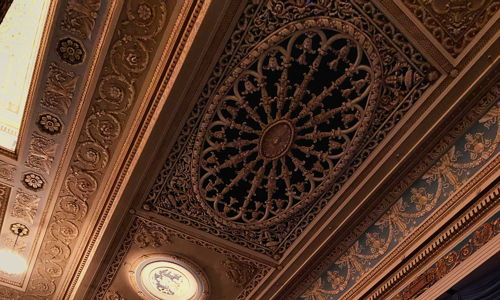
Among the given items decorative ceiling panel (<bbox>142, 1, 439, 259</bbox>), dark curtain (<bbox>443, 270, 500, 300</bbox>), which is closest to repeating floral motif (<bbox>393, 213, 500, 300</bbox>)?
dark curtain (<bbox>443, 270, 500, 300</bbox>)

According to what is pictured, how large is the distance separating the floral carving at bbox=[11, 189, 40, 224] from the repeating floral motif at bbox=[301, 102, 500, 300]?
3.15 metres

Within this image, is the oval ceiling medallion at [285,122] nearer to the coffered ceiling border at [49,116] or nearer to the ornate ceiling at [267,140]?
the ornate ceiling at [267,140]

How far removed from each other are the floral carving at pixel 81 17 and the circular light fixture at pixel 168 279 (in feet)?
8.38

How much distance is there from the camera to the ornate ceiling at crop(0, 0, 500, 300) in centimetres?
325

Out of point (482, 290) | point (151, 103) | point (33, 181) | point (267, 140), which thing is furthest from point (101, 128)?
point (482, 290)

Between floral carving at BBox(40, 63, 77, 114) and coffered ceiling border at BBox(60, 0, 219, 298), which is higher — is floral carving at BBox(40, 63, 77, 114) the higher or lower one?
the higher one

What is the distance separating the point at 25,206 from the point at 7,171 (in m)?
0.49

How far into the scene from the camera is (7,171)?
4613 mm

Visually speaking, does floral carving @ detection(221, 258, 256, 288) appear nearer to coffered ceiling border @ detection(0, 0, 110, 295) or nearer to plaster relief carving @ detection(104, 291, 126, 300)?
plaster relief carving @ detection(104, 291, 126, 300)

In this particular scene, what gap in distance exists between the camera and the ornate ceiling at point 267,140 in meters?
3.25

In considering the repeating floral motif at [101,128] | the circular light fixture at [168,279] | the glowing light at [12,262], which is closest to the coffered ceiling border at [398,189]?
the circular light fixture at [168,279]

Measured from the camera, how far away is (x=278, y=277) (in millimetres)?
4820

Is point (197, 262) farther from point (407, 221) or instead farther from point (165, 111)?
point (407, 221)

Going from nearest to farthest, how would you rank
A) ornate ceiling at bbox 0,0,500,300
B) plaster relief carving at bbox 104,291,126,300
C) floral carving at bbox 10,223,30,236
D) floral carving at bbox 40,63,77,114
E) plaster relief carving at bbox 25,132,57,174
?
1. ornate ceiling at bbox 0,0,500,300
2. floral carving at bbox 40,63,77,114
3. plaster relief carving at bbox 25,132,57,174
4. floral carving at bbox 10,223,30,236
5. plaster relief carving at bbox 104,291,126,300
